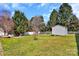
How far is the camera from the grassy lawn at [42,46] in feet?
6.84

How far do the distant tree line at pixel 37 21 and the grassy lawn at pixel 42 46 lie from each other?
0.07 meters

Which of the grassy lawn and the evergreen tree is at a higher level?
Result: the evergreen tree

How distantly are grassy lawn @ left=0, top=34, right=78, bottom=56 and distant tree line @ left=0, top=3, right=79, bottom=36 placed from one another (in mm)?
66

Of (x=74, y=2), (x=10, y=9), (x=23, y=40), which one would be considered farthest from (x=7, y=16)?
(x=74, y=2)

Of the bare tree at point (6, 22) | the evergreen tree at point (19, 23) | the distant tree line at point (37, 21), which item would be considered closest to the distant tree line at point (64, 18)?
the distant tree line at point (37, 21)

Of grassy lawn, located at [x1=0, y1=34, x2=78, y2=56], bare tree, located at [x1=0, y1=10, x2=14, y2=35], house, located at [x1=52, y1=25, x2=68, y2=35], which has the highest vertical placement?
bare tree, located at [x1=0, y1=10, x2=14, y2=35]

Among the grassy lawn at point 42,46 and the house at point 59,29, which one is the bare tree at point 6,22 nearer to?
the grassy lawn at point 42,46

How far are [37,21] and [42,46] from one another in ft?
0.68

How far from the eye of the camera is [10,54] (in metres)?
2.11

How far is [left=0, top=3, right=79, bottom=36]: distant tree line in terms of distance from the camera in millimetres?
2086

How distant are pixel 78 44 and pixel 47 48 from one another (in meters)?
0.25

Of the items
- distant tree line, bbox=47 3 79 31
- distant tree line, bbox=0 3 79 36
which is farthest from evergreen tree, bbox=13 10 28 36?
distant tree line, bbox=47 3 79 31

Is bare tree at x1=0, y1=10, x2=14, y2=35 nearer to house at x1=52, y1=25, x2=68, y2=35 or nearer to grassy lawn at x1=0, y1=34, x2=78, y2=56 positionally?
grassy lawn at x1=0, y1=34, x2=78, y2=56

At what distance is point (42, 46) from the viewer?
2104 millimetres
